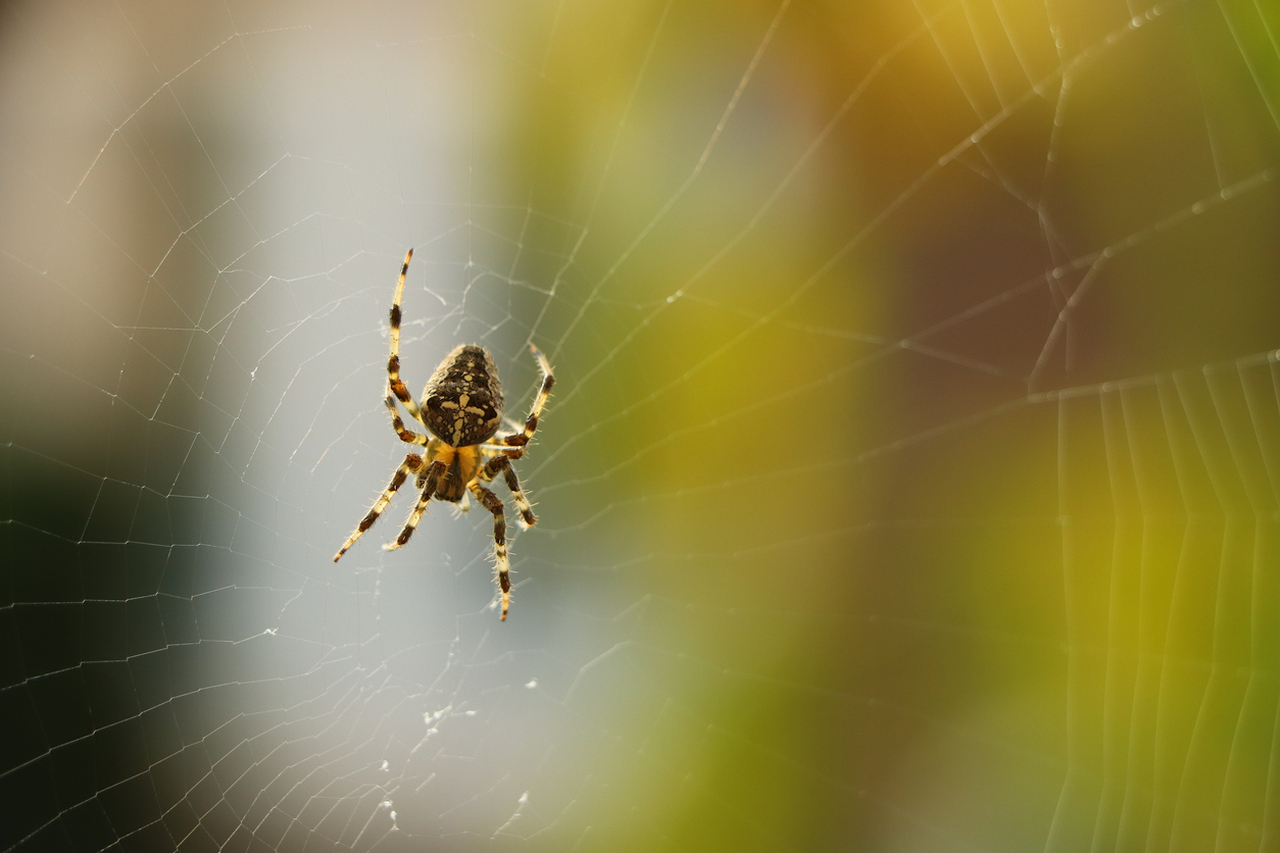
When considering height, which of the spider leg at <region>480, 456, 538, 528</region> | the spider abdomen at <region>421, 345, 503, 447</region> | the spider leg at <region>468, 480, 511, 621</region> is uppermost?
the spider abdomen at <region>421, 345, 503, 447</region>

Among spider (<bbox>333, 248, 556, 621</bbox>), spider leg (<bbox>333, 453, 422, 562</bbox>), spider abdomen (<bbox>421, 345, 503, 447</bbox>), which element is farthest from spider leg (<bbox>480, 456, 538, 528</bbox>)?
spider leg (<bbox>333, 453, 422, 562</bbox>)

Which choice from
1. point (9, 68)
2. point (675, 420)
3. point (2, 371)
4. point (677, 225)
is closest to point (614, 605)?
point (675, 420)

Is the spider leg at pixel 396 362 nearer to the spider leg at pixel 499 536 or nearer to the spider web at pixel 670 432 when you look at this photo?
the spider web at pixel 670 432

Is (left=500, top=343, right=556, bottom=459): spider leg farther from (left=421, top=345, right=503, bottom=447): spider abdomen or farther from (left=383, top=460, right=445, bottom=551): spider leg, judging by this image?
(left=383, top=460, right=445, bottom=551): spider leg

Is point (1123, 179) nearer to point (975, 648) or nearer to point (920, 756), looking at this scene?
point (975, 648)

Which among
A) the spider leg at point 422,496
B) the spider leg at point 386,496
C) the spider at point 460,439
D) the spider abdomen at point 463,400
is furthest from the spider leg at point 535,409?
the spider leg at point 386,496

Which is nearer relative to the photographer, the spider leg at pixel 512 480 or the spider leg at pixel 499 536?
the spider leg at pixel 512 480
